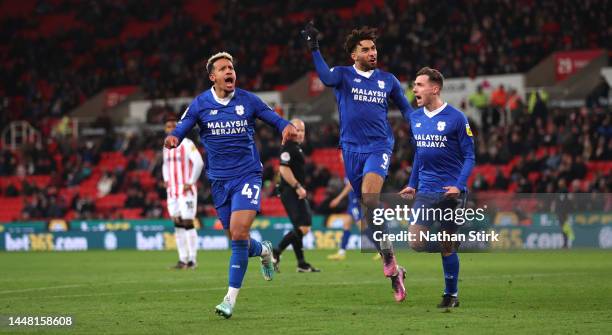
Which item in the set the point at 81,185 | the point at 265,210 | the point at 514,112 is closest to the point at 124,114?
the point at 81,185

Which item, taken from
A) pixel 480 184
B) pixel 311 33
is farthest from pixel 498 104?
pixel 311 33

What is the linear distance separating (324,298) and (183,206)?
748 centimetres

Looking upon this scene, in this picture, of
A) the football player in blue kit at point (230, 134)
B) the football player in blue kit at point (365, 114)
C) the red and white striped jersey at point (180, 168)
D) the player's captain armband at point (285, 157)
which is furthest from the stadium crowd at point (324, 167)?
the football player in blue kit at point (230, 134)

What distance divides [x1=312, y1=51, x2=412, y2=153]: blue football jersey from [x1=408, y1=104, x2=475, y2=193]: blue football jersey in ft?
3.84

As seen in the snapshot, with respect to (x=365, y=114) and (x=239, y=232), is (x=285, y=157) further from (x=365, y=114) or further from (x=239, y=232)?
(x=239, y=232)

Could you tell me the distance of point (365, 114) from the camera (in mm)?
12438

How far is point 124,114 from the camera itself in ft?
146

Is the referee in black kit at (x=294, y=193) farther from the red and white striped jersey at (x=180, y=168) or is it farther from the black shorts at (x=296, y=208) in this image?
the red and white striped jersey at (x=180, y=168)

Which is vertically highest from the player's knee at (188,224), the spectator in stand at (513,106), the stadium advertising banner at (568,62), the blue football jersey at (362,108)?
the stadium advertising banner at (568,62)

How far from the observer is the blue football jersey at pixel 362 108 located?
12.4 m

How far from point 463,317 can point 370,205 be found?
2.53 meters

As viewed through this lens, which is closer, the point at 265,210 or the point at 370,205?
the point at 370,205

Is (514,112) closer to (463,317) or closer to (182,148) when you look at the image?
(182,148)

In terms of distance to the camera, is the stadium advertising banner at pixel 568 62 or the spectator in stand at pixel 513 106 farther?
the stadium advertising banner at pixel 568 62
